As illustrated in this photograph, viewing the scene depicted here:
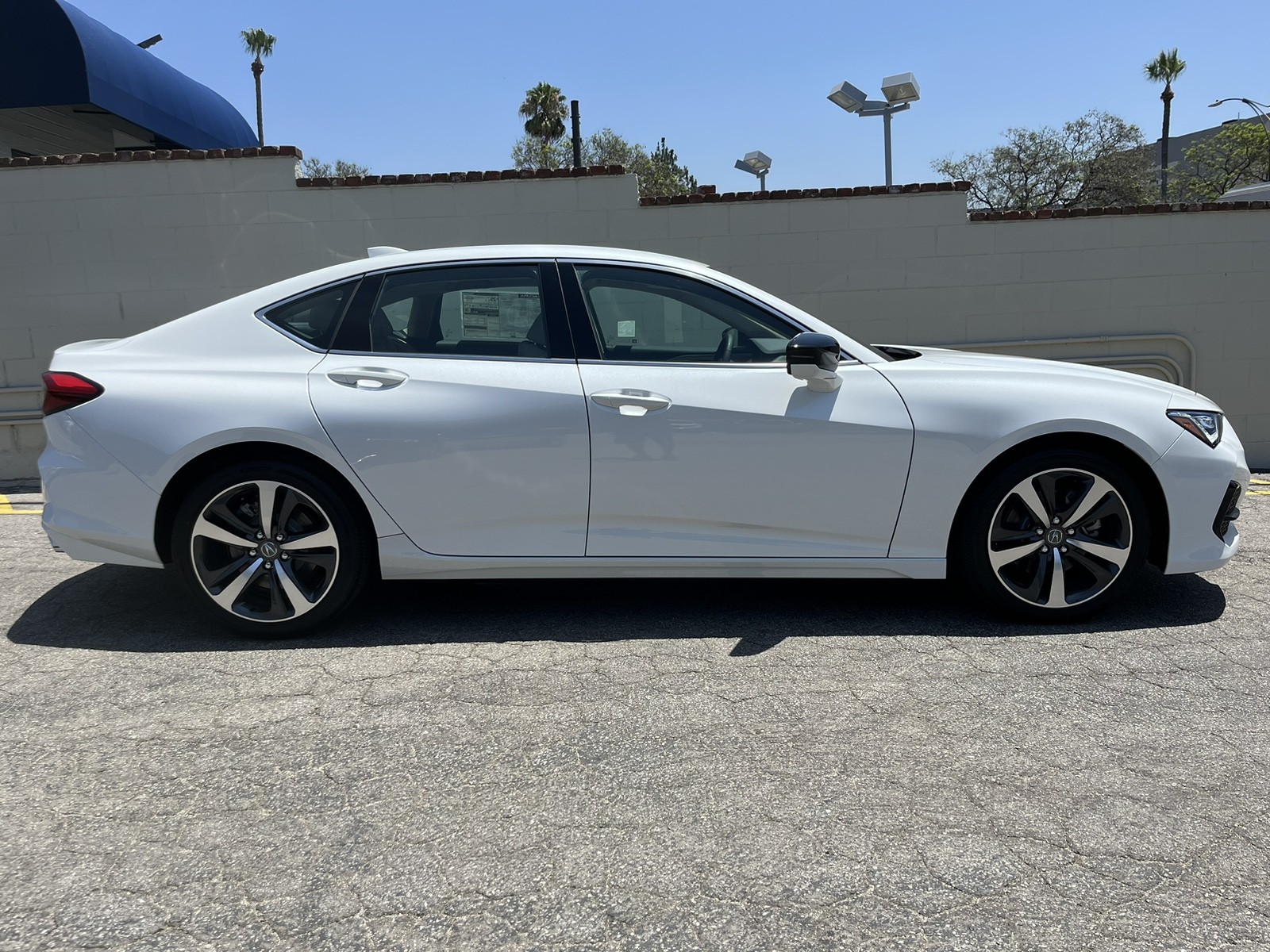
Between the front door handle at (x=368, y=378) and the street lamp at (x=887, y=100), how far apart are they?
743cm

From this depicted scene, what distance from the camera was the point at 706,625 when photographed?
4.20 meters

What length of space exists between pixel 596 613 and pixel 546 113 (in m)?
51.3

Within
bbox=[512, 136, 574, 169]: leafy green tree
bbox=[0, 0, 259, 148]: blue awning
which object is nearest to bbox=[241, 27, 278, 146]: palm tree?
bbox=[512, 136, 574, 169]: leafy green tree

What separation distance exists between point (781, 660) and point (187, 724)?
204 cm

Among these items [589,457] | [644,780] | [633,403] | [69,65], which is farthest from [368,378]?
[69,65]

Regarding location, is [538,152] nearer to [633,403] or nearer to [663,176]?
[663,176]

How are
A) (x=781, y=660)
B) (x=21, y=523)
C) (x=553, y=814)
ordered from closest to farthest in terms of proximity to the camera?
(x=553, y=814) < (x=781, y=660) < (x=21, y=523)

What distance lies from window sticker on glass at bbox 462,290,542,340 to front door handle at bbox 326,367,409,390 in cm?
34

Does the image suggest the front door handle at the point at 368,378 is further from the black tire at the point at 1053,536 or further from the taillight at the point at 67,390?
the black tire at the point at 1053,536

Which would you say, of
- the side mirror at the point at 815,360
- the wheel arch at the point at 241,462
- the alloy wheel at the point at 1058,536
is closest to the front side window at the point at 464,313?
the wheel arch at the point at 241,462

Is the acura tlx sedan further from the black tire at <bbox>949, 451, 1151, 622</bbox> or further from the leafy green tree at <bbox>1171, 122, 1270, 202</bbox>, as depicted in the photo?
the leafy green tree at <bbox>1171, 122, 1270, 202</bbox>

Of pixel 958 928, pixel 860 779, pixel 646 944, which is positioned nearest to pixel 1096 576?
pixel 860 779

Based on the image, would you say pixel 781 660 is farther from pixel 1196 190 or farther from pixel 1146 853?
pixel 1196 190

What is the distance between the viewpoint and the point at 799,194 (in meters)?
8.24
